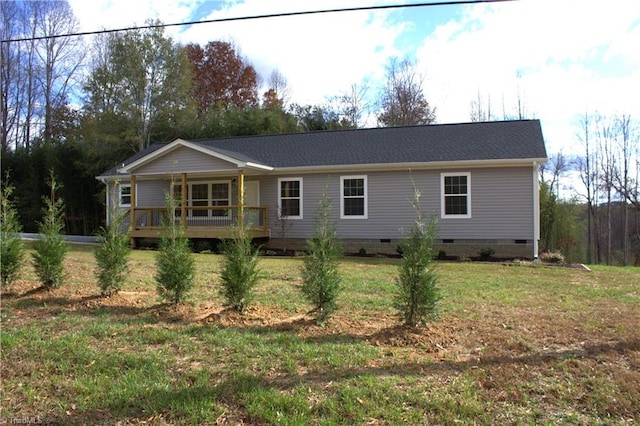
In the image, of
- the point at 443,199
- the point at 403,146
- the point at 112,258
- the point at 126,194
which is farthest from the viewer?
the point at 126,194

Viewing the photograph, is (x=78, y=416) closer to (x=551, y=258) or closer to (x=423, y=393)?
(x=423, y=393)

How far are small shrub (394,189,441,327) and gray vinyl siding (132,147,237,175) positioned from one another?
37.6 ft

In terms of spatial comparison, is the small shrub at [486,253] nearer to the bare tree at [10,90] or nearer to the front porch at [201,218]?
the front porch at [201,218]

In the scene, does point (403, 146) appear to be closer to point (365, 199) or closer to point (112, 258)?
point (365, 199)

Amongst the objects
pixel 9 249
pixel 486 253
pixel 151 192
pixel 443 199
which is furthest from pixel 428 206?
pixel 9 249

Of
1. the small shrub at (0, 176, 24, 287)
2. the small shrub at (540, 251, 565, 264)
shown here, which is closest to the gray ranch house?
the small shrub at (540, 251, 565, 264)

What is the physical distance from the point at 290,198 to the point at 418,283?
482 inches

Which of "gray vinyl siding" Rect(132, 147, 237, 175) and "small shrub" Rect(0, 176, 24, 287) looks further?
"gray vinyl siding" Rect(132, 147, 237, 175)

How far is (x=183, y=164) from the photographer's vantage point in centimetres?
1653

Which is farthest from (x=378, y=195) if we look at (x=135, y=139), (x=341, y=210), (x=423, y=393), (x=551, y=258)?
(x=135, y=139)

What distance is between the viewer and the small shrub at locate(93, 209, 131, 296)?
21.6 ft

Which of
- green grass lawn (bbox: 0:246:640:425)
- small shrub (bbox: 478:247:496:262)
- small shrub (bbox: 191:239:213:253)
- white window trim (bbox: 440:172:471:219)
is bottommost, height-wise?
green grass lawn (bbox: 0:246:640:425)

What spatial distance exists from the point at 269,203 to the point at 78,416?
46.3 feet

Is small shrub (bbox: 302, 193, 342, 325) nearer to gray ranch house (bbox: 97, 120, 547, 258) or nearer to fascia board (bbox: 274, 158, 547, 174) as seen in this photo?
gray ranch house (bbox: 97, 120, 547, 258)
